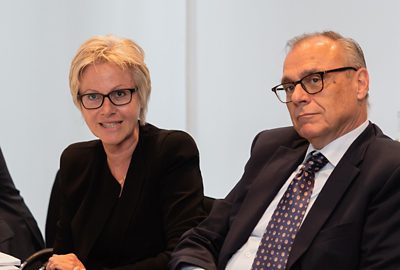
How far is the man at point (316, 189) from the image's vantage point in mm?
2035

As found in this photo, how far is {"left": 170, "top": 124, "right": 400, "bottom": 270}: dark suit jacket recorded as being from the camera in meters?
2.00

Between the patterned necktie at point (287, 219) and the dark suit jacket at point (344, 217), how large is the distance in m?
0.06

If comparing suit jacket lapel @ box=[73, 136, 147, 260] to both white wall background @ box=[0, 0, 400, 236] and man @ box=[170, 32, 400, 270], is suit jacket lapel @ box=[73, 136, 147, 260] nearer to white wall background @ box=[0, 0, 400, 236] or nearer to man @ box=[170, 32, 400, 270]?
man @ box=[170, 32, 400, 270]

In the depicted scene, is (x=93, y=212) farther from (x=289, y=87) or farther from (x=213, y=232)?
(x=289, y=87)

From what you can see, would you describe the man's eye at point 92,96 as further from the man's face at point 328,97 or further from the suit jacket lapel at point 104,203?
the man's face at point 328,97

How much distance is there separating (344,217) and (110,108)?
1041mm

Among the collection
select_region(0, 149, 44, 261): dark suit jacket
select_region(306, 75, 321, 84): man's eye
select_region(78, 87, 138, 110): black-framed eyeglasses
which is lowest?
select_region(0, 149, 44, 261): dark suit jacket

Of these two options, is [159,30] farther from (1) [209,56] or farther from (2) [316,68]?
(2) [316,68]

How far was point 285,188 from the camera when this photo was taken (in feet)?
7.84

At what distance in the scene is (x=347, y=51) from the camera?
7.36 ft

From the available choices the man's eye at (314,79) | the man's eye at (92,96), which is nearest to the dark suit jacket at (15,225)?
the man's eye at (92,96)

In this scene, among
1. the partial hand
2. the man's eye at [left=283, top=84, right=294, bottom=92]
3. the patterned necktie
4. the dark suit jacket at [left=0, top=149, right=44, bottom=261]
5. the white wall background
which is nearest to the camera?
the patterned necktie

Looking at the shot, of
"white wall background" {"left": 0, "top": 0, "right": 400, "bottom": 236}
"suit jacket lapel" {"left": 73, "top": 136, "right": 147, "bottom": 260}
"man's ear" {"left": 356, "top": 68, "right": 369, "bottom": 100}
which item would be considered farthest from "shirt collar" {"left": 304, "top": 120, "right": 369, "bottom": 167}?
"white wall background" {"left": 0, "top": 0, "right": 400, "bottom": 236}

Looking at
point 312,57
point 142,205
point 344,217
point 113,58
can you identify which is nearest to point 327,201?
point 344,217
